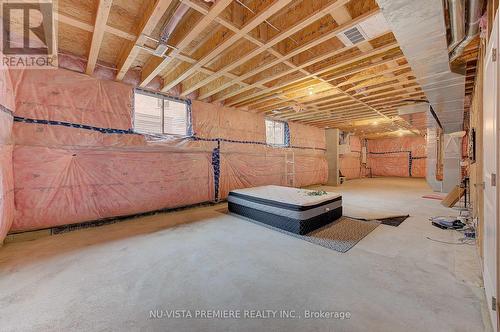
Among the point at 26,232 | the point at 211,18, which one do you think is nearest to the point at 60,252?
the point at 26,232

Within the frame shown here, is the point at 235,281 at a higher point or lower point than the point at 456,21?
lower

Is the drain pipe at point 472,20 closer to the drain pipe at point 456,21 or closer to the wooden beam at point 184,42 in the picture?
the drain pipe at point 456,21

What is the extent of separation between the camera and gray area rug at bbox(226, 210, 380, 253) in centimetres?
273

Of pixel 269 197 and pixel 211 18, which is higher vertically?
pixel 211 18

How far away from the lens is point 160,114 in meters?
4.55

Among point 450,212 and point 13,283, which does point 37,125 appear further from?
point 450,212

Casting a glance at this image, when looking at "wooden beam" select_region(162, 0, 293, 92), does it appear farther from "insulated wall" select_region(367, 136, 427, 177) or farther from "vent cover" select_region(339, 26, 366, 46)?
"insulated wall" select_region(367, 136, 427, 177)

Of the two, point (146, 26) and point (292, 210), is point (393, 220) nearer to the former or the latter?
point (292, 210)

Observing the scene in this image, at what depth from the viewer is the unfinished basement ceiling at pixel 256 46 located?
2.26m

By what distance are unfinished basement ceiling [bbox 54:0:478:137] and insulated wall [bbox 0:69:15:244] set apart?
1021 millimetres

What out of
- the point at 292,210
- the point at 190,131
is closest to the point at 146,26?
the point at 190,131

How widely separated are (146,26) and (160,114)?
94.3 inches

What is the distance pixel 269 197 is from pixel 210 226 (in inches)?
45.9

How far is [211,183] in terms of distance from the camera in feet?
17.2
